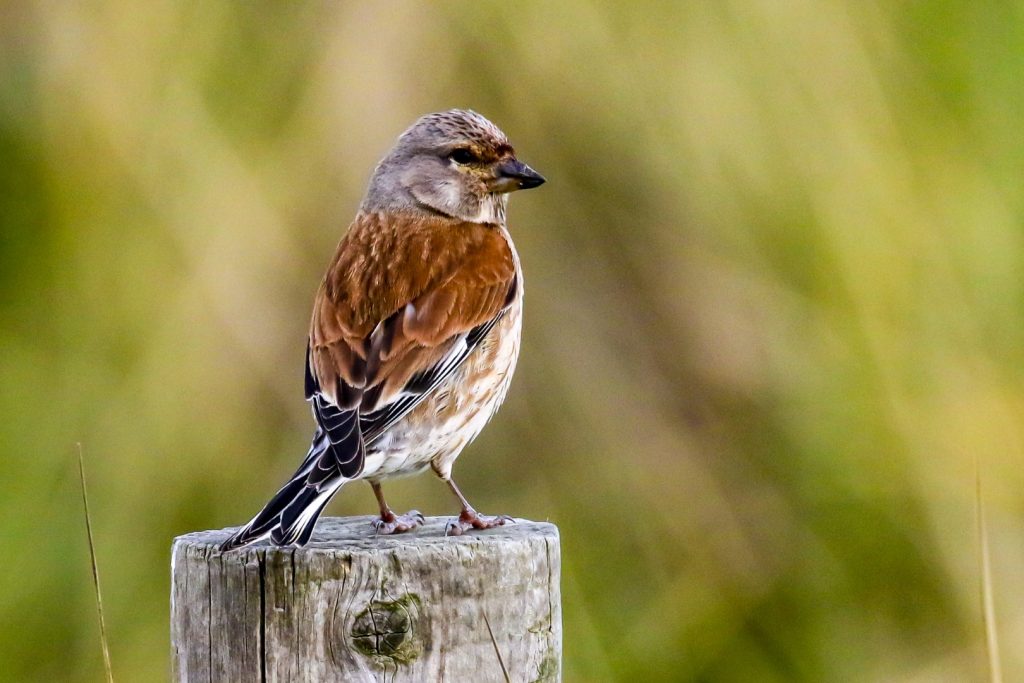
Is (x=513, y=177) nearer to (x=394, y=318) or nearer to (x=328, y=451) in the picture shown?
(x=394, y=318)

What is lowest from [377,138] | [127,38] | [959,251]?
[959,251]

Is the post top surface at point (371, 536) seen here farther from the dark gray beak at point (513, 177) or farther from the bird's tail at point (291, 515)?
the dark gray beak at point (513, 177)

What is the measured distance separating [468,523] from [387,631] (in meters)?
0.69

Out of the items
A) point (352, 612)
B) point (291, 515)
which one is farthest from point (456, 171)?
point (352, 612)

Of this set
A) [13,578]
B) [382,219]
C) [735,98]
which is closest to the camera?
[382,219]

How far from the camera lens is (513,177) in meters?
3.98

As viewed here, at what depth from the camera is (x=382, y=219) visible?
13.0 feet

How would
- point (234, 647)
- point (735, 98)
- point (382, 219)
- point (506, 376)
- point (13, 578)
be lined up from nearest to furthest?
1. point (234, 647)
2. point (506, 376)
3. point (382, 219)
4. point (13, 578)
5. point (735, 98)

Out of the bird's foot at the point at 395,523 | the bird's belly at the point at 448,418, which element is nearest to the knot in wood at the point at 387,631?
the bird's foot at the point at 395,523

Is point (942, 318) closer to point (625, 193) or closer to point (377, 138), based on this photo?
point (625, 193)

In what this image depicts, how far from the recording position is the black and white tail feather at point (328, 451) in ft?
8.21

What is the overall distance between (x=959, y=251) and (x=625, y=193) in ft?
3.54

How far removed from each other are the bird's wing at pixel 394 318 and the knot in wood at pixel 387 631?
2.24 feet

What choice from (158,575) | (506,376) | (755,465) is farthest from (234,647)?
Answer: (755,465)
